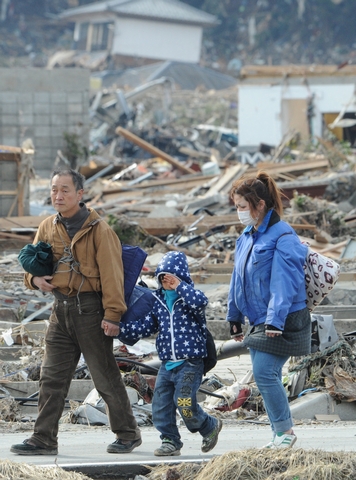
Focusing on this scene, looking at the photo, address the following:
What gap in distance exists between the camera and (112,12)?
246ft

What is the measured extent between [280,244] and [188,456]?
1.31 m

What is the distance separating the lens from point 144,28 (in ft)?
250

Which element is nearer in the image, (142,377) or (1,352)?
(142,377)

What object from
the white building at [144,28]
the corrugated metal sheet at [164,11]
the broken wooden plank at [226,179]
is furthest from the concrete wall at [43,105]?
the corrugated metal sheet at [164,11]

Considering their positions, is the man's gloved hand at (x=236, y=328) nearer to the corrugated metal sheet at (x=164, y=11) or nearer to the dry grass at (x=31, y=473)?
the dry grass at (x=31, y=473)

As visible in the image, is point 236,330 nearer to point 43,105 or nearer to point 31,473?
point 31,473

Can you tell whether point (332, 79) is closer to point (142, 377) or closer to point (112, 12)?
point (142, 377)

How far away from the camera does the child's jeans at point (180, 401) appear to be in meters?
5.17

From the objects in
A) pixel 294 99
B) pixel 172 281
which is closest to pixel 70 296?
pixel 172 281

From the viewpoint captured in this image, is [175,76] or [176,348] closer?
[176,348]

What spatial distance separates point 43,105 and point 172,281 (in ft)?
61.7

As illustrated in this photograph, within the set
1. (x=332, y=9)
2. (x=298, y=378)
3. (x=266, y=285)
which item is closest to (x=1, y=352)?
(x=298, y=378)

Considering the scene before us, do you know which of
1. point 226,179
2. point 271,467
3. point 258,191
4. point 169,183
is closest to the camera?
point 271,467

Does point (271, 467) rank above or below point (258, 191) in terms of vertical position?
below
